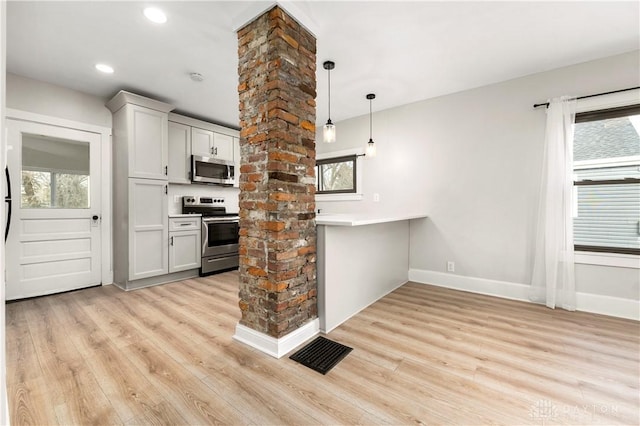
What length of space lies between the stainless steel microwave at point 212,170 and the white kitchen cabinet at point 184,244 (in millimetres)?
700

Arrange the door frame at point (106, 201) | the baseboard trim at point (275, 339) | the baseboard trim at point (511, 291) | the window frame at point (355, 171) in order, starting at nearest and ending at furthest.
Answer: the baseboard trim at point (275, 339) → the baseboard trim at point (511, 291) → the door frame at point (106, 201) → the window frame at point (355, 171)

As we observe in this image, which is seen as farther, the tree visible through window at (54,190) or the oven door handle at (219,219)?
the oven door handle at (219,219)

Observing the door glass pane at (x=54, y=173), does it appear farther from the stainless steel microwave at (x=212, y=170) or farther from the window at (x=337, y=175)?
the window at (x=337, y=175)

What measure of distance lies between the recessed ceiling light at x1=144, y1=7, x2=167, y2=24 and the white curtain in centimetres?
361

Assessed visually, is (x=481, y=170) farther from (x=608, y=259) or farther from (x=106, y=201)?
(x=106, y=201)

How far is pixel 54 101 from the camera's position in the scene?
3.26 m

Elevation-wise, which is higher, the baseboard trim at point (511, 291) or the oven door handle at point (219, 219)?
the oven door handle at point (219, 219)

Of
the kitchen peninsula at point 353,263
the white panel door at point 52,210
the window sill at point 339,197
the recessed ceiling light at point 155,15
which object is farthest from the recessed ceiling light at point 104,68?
the window sill at point 339,197

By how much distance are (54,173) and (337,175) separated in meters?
3.69

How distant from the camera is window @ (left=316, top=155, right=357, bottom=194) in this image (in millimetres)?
4539

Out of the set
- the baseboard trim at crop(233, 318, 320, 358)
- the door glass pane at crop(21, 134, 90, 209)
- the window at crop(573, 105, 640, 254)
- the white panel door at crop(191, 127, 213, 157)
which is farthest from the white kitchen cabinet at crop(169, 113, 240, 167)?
the window at crop(573, 105, 640, 254)

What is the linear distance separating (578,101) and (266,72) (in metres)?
2.99

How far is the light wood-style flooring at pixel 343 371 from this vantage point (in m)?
1.41

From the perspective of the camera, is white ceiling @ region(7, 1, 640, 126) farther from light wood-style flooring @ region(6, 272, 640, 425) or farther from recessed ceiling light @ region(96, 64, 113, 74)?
light wood-style flooring @ region(6, 272, 640, 425)
